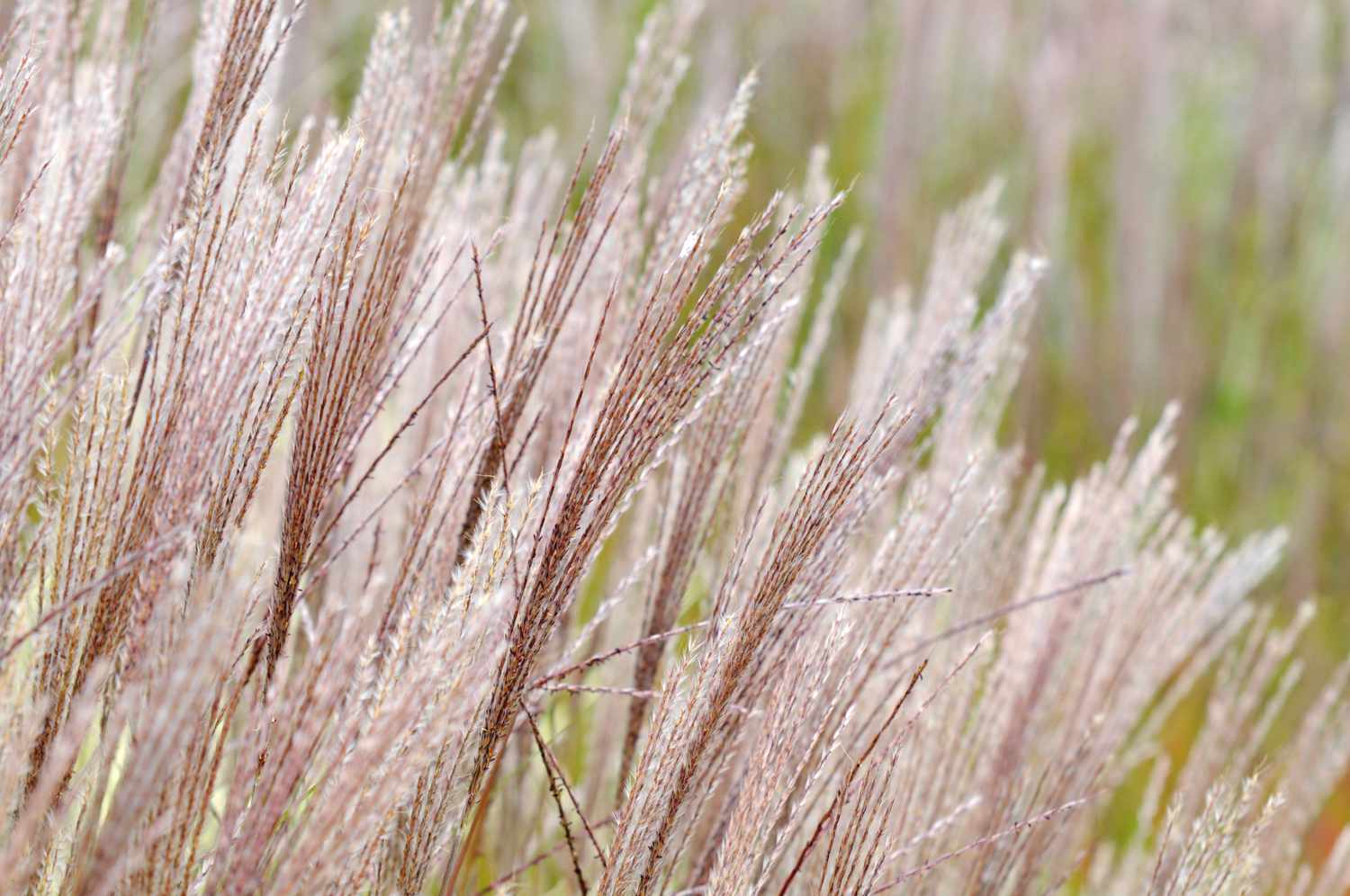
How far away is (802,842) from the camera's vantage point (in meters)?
1.09

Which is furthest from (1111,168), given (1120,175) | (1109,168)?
(1120,175)

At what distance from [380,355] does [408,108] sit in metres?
0.37

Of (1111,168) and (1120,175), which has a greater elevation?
(1111,168)

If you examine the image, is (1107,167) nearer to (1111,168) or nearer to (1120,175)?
(1111,168)

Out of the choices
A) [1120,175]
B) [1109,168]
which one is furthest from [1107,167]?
[1120,175]

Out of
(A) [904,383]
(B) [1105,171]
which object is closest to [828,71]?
(B) [1105,171]

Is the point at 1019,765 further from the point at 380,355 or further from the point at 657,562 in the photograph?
the point at 380,355

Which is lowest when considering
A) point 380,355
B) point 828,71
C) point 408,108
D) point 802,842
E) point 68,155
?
point 802,842

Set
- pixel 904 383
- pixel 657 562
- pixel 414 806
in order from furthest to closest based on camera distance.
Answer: pixel 904 383 → pixel 657 562 → pixel 414 806

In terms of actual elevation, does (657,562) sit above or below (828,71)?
below

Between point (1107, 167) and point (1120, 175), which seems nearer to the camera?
point (1120, 175)

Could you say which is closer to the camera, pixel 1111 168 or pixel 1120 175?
pixel 1120 175

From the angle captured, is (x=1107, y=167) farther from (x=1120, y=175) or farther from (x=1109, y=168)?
(x=1120, y=175)

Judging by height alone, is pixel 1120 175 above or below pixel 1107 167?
below
